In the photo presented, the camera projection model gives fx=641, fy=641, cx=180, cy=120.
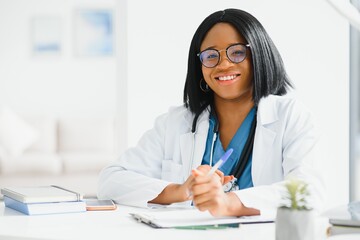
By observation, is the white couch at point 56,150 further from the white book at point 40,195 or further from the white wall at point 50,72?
the white book at point 40,195

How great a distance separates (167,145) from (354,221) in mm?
1028

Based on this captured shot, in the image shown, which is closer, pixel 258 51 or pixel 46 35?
pixel 258 51

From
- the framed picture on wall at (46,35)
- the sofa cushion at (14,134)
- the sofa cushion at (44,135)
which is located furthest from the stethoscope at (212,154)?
the framed picture on wall at (46,35)

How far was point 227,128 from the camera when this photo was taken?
7.68 feet

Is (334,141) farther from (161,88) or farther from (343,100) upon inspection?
(161,88)

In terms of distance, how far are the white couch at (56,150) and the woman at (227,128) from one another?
3.69 meters

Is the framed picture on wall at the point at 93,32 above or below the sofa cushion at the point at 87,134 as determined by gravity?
above

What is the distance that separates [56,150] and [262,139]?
4.79 m

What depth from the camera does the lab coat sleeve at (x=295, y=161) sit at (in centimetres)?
183

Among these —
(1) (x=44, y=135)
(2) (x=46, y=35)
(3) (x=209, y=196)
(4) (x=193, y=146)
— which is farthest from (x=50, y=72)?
(3) (x=209, y=196)

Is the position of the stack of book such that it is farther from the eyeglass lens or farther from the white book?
the eyeglass lens

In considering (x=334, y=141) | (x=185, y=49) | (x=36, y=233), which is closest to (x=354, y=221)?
(x=36, y=233)

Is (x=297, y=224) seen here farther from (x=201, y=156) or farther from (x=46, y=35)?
(x=46, y=35)

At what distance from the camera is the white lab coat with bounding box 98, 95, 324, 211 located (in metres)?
1.99
